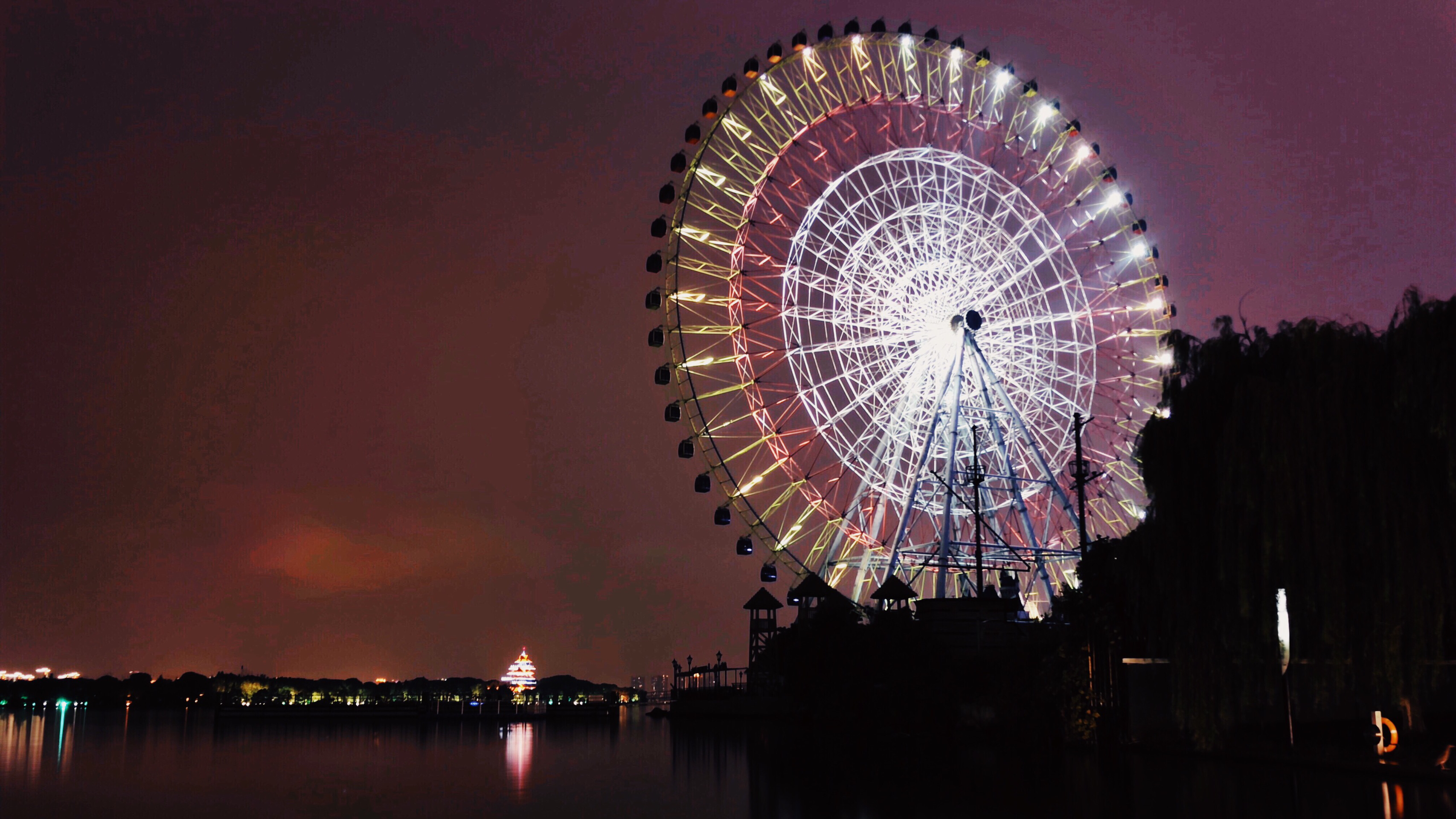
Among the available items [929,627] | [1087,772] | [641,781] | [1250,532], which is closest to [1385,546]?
[1250,532]

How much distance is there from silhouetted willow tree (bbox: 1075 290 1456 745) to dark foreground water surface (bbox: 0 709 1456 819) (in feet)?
6.66

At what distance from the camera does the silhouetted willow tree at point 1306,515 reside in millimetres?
18797

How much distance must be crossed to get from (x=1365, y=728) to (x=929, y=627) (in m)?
16.0

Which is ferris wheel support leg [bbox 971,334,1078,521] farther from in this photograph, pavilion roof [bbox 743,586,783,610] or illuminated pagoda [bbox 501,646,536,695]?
illuminated pagoda [bbox 501,646,536,695]

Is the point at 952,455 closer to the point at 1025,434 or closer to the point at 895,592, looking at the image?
the point at 1025,434

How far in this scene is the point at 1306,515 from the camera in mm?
19672

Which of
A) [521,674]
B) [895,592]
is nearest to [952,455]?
[895,592]

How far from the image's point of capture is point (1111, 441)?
142 ft

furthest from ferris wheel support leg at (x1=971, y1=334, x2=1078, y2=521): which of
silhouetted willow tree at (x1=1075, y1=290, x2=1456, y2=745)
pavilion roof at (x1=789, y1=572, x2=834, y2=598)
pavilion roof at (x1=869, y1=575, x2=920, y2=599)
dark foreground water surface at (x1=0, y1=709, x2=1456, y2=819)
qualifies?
silhouetted willow tree at (x1=1075, y1=290, x2=1456, y2=745)

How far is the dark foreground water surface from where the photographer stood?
17453mm

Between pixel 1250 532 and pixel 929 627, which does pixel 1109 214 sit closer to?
pixel 929 627

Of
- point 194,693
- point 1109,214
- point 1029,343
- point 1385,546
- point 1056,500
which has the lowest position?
point 194,693

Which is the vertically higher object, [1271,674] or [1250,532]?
[1250,532]

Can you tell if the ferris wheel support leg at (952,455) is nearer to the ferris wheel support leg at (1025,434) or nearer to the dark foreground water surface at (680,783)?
the ferris wheel support leg at (1025,434)
